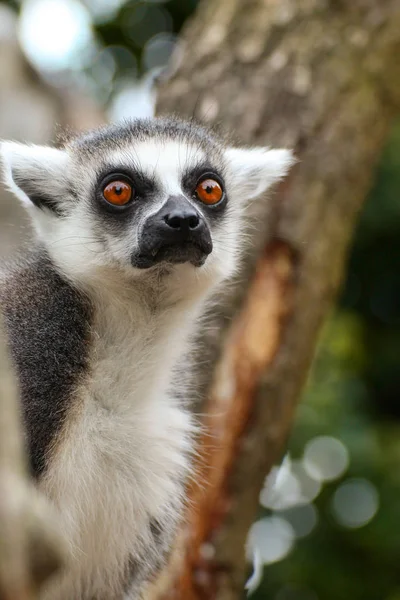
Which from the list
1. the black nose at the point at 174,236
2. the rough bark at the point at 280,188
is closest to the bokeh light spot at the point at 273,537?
the rough bark at the point at 280,188

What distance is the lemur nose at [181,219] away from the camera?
10.7ft

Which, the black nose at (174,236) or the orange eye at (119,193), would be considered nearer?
the black nose at (174,236)

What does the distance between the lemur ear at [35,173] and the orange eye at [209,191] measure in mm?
615

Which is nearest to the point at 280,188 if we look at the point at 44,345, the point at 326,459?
the point at 44,345

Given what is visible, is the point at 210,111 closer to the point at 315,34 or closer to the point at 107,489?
the point at 315,34

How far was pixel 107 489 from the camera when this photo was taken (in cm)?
323

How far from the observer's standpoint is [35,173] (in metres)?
3.67

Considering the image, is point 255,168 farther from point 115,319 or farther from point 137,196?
point 115,319

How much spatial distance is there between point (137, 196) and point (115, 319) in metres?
0.56

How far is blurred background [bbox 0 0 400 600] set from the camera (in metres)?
6.62

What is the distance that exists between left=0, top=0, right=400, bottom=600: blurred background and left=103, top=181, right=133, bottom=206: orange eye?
96 centimetres

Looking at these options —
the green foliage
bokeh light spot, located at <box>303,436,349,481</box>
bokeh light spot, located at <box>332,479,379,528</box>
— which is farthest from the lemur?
bokeh light spot, located at <box>332,479,379,528</box>

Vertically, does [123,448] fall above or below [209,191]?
below

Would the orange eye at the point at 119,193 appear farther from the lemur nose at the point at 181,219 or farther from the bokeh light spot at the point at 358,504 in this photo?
the bokeh light spot at the point at 358,504
